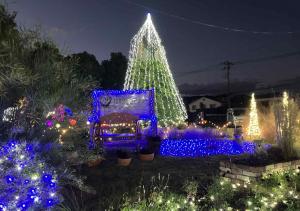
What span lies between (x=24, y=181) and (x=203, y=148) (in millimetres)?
7533

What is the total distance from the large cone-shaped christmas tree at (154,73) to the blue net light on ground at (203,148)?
4.68 m

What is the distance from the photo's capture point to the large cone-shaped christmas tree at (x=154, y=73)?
15.4 meters

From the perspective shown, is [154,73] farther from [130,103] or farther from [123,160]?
[123,160]

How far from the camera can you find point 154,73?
53.7 feet

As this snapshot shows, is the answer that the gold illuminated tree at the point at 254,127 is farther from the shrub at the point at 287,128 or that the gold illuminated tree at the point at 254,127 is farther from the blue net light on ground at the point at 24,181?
the blue net light on ground at the point at 24,181

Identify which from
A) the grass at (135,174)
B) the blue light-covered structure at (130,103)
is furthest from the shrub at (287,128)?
the blue light-covered structure at (130,103)

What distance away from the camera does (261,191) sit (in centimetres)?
543

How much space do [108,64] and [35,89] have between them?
24.3m

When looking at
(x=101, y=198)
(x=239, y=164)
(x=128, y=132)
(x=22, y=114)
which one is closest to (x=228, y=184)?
(x=239, y=164)

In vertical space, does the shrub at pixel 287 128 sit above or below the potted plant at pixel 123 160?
above

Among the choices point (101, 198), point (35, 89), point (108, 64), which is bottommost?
point (101, 198)

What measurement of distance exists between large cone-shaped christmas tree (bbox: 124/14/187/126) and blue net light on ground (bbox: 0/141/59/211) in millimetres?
11381

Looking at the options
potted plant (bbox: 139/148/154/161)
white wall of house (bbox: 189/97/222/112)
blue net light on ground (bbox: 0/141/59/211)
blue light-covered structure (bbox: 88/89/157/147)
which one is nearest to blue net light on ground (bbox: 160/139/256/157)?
potted plant (bbox: 139/148/154/161)

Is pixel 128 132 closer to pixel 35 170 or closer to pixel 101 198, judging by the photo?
pixel 101 198
